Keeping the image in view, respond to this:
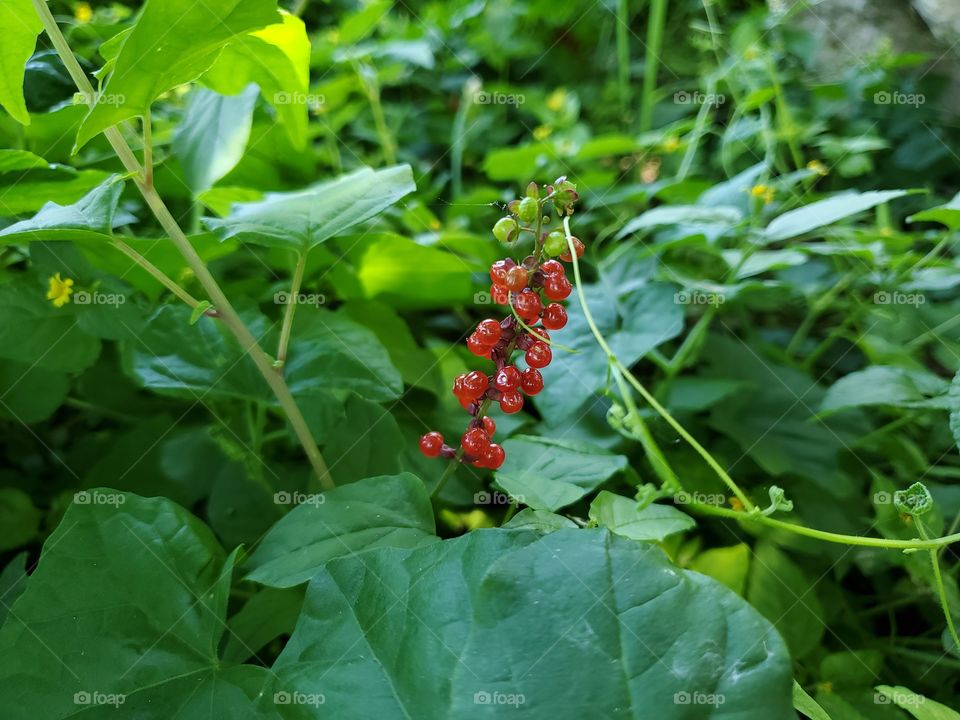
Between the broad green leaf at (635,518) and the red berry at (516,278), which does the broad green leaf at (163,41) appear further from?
the broad green leaf at (635,518)

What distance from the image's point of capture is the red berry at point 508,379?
53cm

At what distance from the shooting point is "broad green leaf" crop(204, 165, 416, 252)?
635mm

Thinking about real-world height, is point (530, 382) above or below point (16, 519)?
above

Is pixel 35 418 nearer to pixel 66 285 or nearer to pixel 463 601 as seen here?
pixel 66 285

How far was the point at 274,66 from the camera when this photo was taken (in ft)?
2.30

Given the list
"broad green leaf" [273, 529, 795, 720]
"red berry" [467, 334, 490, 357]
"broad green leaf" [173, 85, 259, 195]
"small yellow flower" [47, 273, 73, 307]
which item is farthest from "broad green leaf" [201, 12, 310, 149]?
"broad green leaf" [273, 529, 795, 720]

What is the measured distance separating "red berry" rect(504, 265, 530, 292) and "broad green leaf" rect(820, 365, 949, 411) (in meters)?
0.45

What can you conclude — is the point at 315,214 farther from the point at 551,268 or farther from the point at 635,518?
the point at 635,518

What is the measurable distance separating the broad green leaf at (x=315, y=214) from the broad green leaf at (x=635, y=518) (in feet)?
1.05

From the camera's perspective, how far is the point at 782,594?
0.71 m

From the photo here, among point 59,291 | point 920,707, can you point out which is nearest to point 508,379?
point 920,707

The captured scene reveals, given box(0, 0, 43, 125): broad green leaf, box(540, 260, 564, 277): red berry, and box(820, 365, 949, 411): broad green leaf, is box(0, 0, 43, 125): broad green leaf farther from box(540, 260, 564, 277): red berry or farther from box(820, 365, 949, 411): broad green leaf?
box(820, 365, 949, 411): broad green leaf

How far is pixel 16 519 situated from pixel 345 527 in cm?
45

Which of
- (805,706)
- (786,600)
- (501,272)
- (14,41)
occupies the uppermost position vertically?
(14,41)
